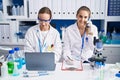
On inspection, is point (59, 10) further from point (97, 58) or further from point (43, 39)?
point (97, 58)

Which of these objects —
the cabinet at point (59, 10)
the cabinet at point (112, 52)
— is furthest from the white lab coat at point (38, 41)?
the cabinet at point (112, 52)

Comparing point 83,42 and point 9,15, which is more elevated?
point 9,15

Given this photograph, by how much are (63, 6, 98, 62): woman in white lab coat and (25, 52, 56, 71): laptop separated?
50cm

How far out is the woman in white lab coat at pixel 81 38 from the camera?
2.47 metres

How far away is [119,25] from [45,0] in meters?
1.36

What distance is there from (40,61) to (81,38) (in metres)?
0.77

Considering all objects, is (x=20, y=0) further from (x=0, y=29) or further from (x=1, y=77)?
(x=1, y=77)

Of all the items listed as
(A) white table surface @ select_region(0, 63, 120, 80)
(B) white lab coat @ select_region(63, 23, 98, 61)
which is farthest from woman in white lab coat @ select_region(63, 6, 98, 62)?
(A) white table surface @ select_region(0, 63, 120, 80)

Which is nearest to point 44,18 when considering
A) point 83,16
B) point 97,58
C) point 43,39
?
point 43,39

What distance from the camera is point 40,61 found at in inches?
75.6

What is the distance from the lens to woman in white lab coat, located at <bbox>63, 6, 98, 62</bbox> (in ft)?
8.10

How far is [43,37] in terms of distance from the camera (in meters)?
2.48

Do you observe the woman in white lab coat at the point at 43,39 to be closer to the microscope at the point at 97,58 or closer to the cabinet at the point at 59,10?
the microscope at the point at 97,58

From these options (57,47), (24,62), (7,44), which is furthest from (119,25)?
(24,62)
